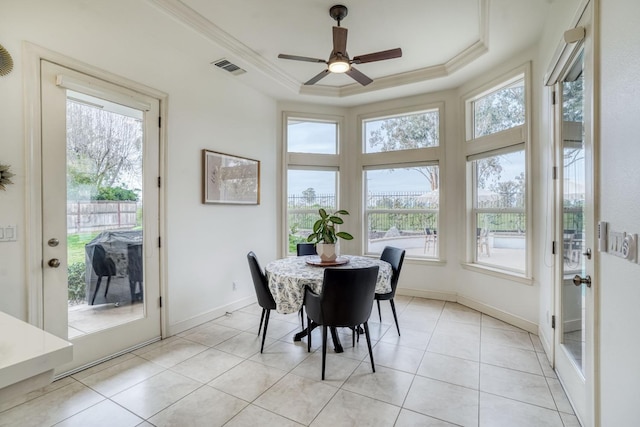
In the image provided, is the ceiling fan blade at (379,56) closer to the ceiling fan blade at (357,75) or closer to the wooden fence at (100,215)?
the ceiling fan blade at (357,75)

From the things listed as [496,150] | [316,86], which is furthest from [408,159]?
[316,86]

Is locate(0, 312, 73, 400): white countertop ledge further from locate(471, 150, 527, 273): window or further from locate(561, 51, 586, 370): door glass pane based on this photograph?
locate(471, 150, 527, 273): window

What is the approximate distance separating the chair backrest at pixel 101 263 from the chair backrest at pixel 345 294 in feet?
5.95

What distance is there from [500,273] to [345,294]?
7.28ft

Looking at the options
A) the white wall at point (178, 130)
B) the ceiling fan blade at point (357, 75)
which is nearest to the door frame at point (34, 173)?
the white wall at point (178, 130)

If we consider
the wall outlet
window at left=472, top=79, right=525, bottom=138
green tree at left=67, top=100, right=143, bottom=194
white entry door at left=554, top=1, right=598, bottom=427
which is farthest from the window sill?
the wall outlet

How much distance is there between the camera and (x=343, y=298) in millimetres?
2299

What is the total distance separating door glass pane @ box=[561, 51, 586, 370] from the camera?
1945 millimetres

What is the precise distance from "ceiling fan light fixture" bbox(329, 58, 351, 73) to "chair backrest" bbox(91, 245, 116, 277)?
8.16ft

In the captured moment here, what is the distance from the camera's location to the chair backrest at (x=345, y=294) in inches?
88.7

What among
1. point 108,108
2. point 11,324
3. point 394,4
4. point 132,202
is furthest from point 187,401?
point 394,4

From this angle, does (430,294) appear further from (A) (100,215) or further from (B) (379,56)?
(A) (100,215)

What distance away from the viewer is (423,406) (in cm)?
199

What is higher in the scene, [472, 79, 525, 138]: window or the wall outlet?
[472, 79, 525, 138]: window
